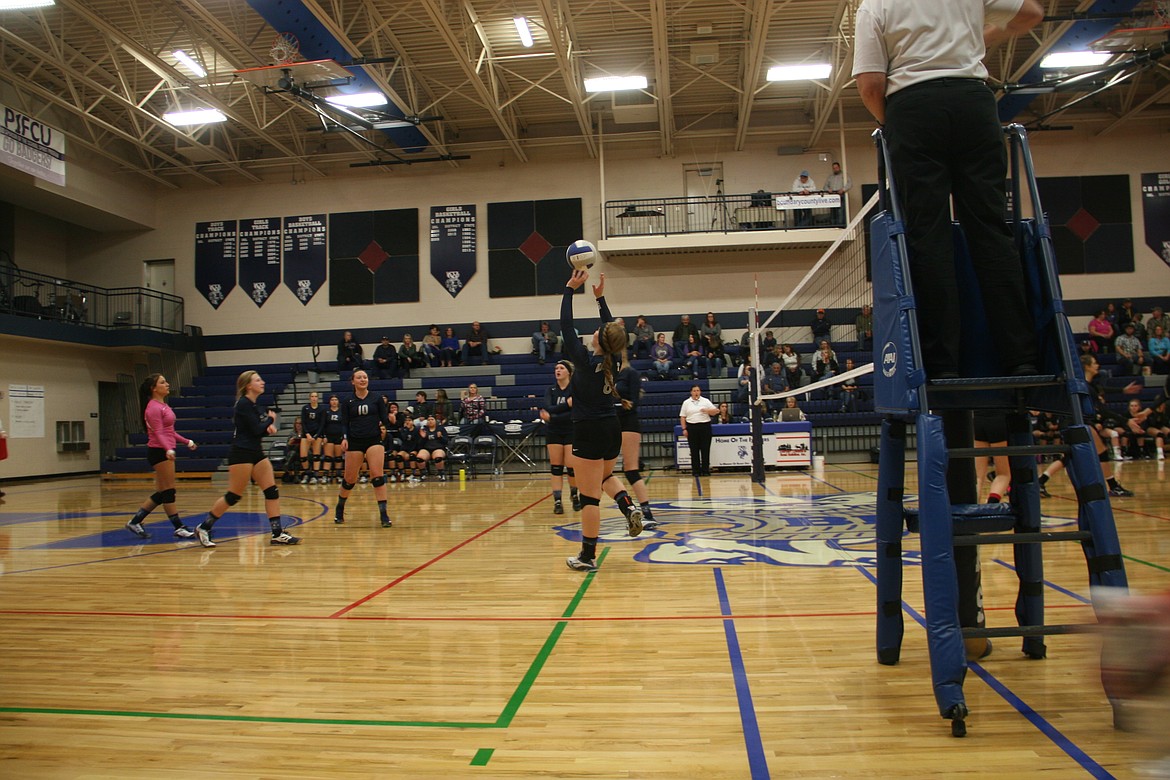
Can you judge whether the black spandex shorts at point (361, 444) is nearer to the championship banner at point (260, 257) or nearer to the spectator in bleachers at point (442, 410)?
the spectator in bleachers at point (442, 410)

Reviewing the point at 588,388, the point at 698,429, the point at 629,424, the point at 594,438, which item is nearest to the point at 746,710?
the point at 594,438

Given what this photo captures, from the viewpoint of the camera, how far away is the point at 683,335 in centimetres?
1917

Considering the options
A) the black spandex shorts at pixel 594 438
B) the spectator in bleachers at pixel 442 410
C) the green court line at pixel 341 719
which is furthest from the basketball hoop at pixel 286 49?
the green court line at pixel 341 719

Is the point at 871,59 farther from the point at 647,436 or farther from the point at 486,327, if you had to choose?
the point at 486,327

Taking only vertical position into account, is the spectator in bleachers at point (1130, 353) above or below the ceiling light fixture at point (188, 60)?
below

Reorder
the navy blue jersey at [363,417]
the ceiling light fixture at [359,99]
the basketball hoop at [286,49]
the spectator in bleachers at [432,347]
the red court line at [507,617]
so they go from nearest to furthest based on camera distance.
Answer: the red court line at [507,617], the navy blue jersey at [363,417], the basketball hoop at [286,49], the ceiling light fixture at [359,99], the spectator in bleachers at [432,347]

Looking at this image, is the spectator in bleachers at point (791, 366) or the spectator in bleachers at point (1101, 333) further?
the spectator in bleachers at point (1101, 333)

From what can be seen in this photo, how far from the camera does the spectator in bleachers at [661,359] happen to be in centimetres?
1794

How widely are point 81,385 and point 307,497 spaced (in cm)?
1228

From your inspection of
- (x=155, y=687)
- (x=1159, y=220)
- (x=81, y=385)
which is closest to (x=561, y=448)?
(x=155, y=687)

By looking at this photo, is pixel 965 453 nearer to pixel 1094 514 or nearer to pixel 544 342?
pixel 1094 514

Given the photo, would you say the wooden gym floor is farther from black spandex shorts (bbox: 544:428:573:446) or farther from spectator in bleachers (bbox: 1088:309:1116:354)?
spectator in bleachers (bbox: 1088:309:1116:354)

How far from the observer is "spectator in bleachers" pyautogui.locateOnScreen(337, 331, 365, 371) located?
19.9 metres

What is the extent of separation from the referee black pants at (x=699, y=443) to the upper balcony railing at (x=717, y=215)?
7.00 meters
